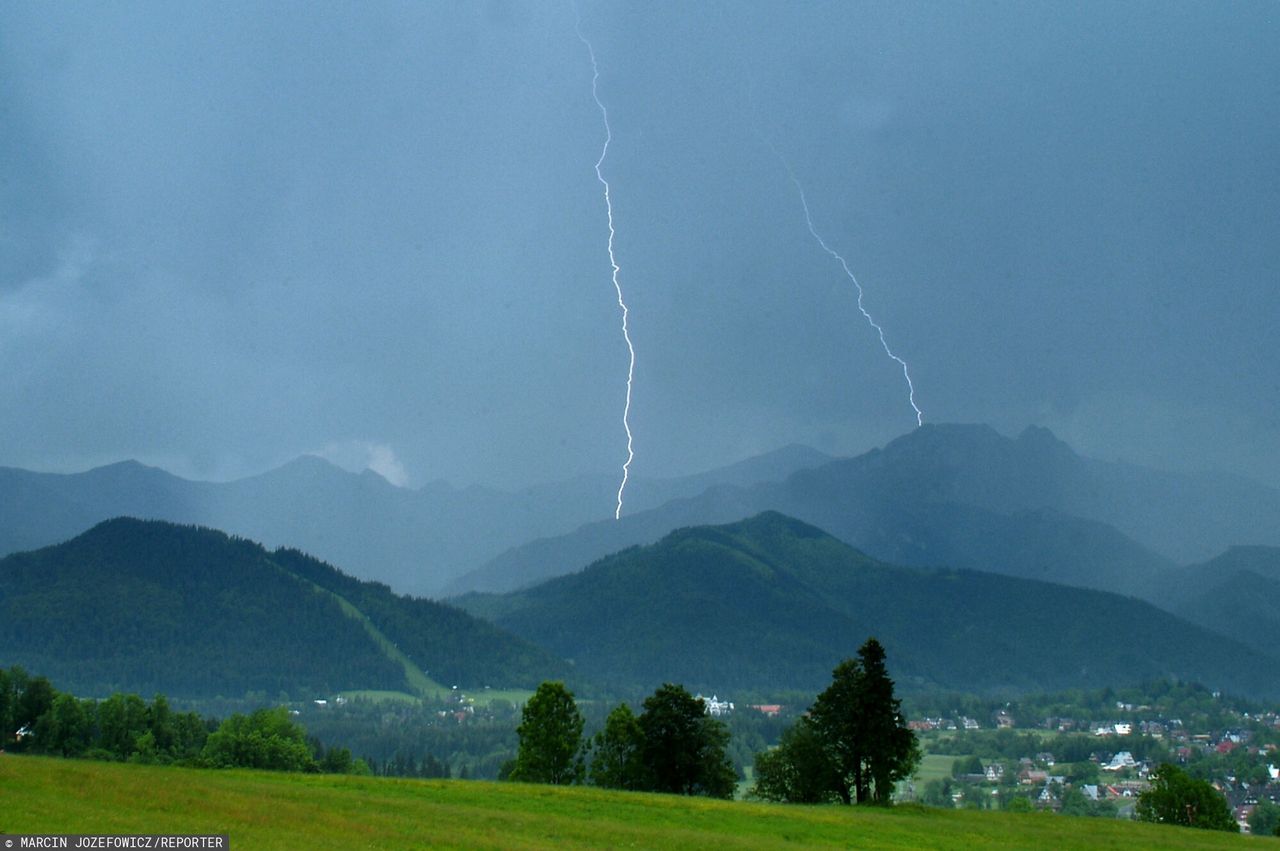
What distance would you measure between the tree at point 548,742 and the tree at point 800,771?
40.5 feet

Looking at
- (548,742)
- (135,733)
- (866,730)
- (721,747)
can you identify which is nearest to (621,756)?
(548,742)

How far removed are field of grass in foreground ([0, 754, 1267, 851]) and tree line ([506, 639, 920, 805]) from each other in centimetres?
712

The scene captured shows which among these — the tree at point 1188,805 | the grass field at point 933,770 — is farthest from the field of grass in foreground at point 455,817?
the grass field at point 933,770

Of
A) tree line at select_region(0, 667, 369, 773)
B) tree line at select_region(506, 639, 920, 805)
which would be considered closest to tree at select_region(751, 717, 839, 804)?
tree line at select_region(506, 639, 920, 805)

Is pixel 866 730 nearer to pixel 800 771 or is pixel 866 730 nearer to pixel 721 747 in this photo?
pixel 800 771

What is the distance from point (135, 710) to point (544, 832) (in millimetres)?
80538

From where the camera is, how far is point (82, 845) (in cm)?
2206

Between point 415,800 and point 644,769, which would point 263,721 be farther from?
point 415,800

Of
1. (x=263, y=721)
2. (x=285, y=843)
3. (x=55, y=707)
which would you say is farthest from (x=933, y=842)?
(x=55, y=707)

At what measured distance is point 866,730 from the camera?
5997cm

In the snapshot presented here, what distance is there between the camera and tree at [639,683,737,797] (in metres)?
64.2

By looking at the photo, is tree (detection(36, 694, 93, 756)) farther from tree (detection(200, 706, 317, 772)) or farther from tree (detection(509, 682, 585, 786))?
tree (detection(509, 682, 585, 786))

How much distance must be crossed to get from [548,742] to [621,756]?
16.2ft

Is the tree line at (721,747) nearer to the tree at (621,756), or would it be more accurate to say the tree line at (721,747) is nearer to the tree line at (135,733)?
the tree at (621,756)
